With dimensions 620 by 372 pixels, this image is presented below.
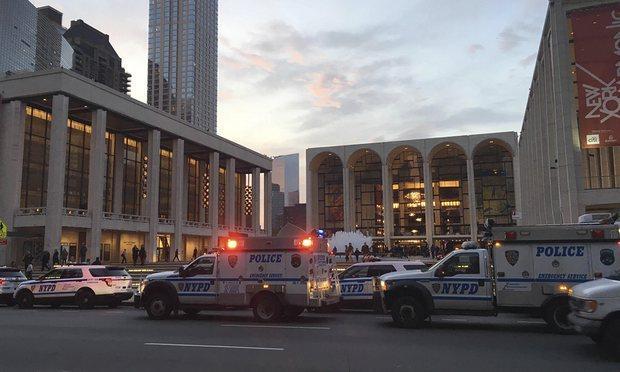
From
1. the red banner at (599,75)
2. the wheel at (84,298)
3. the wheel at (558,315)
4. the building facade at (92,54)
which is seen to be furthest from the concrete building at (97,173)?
the building facade at (92,54)

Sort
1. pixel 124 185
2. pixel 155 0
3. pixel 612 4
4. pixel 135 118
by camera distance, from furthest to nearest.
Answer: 1. pixel 155 0
2. pixel 124 185
3. pixel 135 118
4. pixel 612 4

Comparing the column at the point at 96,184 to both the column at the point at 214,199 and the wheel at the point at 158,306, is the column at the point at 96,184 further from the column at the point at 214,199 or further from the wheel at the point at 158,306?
the wheel at the point at 158,306

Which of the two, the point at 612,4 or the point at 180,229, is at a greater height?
the point at 612,4

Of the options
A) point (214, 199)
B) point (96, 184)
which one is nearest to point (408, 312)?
point (96, 184)

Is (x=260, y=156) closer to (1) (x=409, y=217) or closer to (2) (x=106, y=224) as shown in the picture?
(1) (x=409, y=217)

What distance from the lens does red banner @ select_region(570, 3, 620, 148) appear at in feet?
93.4

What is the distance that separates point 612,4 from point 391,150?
54.7 metres

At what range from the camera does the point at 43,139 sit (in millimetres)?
46219

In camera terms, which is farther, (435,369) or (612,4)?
(612,4)

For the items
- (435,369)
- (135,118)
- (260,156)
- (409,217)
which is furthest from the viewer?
(409,217)

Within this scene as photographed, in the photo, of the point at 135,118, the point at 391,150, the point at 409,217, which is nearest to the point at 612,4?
the point at 135,118

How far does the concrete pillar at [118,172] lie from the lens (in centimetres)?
5425

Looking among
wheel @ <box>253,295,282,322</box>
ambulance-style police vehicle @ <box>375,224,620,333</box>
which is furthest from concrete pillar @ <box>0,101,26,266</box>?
ambulance-style police vehicle @ <box>375,224,620,333</box>

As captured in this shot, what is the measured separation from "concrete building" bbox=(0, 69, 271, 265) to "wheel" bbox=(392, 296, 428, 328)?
33877 millimetres
